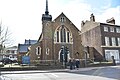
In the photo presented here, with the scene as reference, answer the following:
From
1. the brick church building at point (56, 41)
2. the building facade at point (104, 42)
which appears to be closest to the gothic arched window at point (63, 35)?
the brick church building at point (56, 41)

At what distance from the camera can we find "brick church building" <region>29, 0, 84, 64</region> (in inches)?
1583

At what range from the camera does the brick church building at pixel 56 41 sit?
40.2 m

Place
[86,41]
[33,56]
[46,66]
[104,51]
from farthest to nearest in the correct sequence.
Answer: [86,41] → [104,51] → [33,56] → [46,66]

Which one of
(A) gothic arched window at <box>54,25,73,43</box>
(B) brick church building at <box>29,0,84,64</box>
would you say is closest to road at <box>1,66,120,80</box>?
(B) brick church building at <box>29,0,84,64</box>

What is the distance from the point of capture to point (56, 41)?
135 feet

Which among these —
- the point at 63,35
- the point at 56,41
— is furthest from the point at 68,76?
the point at 63,35

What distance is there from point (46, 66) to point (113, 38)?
22.5 meters

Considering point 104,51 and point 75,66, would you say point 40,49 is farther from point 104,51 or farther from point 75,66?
point 104,51

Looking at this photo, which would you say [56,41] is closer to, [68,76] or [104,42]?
[104,42]

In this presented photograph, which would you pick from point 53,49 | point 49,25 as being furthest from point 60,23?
point 53,49

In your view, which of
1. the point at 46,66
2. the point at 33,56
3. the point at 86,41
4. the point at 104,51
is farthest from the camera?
the point at 86,41

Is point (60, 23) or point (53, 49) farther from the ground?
point (60, 23)

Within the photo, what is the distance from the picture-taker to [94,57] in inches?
1769

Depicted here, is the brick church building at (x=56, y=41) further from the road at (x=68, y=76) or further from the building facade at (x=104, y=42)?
the road at (x=68, y=76)
